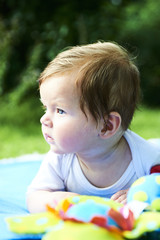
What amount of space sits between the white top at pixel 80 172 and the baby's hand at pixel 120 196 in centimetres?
4

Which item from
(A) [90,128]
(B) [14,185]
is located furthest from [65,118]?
(B) [14,185]

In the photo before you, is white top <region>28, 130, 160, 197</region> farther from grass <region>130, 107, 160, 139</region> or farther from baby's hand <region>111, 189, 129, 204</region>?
grass <region>130, 107, 160, 139</region>

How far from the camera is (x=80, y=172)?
1.20 metres

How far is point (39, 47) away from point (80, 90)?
238cm

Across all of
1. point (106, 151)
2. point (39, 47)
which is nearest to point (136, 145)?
point (106, 151)

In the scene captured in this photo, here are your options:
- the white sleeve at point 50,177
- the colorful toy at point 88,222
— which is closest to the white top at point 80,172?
the white sleeve at point 50,177

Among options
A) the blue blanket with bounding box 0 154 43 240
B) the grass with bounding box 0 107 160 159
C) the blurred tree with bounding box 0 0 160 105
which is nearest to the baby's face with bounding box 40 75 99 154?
the blue blanket with bounding box 0 154 43 240

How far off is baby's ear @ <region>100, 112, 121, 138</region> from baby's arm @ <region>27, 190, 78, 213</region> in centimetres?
19

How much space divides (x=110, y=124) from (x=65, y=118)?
127 mm

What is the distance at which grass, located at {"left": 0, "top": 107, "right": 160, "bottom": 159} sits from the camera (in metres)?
2.51

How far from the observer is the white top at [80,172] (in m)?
1.18

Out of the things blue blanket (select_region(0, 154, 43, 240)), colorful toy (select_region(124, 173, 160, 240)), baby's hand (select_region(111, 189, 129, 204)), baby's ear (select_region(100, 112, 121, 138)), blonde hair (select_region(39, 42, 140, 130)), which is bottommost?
blue blanket (select_region(0, 154, 43, 240))

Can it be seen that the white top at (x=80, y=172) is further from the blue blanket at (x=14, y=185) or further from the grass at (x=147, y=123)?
the grass at (x=147, y=123)

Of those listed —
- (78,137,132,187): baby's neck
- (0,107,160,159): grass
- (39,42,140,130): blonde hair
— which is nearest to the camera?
(39,42,140,130): blonde hair
